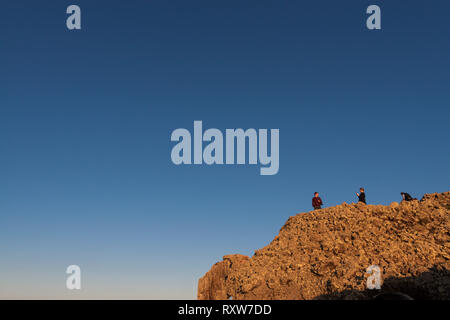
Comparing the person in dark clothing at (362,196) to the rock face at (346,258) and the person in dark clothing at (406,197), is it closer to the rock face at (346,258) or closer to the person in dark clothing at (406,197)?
the rock face at (346,258)

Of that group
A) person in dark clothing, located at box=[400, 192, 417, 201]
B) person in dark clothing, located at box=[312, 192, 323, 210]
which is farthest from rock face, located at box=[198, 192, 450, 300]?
person in dark clothing, located at box=[400, 192, 417, 201]

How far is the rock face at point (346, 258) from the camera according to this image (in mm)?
25750

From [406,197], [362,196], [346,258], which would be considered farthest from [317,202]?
[406,197]

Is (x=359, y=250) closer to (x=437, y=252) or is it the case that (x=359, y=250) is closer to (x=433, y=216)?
(x=437, y=252)

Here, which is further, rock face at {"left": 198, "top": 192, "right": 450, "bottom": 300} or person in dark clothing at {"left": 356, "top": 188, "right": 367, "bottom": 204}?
person in dark clothing at {"left": 356, "top": 188, "right": 367, "bottom": 204}

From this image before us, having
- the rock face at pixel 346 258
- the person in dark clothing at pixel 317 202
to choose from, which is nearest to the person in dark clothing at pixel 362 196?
the rock face at pixel 346 258

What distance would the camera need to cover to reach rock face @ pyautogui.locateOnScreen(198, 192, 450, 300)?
25750 millimetres

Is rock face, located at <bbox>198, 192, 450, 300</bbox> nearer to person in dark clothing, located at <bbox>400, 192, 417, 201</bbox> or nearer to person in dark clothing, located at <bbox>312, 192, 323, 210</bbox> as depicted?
person in dark clothing, located at <bbox>312, 192, 323, 210</bbox>

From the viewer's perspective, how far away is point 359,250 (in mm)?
28969

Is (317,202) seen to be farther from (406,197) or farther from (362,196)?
(406,197)

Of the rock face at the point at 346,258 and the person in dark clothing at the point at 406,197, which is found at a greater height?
the person in dark clothing at the point at 406,197
